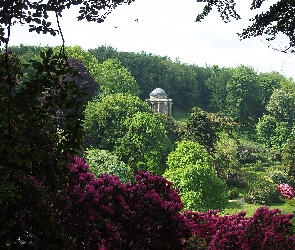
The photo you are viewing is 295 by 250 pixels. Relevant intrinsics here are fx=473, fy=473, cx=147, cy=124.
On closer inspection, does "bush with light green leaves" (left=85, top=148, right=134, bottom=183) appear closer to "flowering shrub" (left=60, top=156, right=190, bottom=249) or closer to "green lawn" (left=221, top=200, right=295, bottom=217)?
"green lawn" (left=221, top=200, right=295, bottom=217)

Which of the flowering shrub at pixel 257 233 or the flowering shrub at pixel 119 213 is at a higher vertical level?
the flowering shrub at pixel 119 213

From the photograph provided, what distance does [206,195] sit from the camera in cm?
2298

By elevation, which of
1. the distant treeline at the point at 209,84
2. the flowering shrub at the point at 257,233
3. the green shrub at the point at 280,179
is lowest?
the green shrub at the point at 280,179

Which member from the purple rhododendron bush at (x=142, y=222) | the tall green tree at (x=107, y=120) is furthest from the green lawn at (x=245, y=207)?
the purple rhododendron bush at (x=142, y=222)

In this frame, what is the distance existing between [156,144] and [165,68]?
3736 cm

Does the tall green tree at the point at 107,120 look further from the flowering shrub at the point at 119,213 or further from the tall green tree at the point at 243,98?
the tall green tree at the point at 243,98

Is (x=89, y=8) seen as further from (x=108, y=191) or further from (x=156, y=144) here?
(x=156, y=144)

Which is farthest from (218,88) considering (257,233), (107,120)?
(257,233)

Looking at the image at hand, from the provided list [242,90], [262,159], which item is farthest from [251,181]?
[242,90]

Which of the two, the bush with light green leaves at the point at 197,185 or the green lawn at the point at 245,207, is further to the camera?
the green lawn at the point at 245,207

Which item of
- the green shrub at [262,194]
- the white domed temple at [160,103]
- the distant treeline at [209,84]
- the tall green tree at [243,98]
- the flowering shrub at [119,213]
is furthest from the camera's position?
the distant treeline at [209,84]

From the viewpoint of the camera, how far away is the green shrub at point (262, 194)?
30995mm

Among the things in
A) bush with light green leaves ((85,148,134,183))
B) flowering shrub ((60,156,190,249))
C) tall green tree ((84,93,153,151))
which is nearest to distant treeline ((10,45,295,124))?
tall green tree ((84,93,153,151))

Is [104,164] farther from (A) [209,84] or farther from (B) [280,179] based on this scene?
(A) [209,84]
